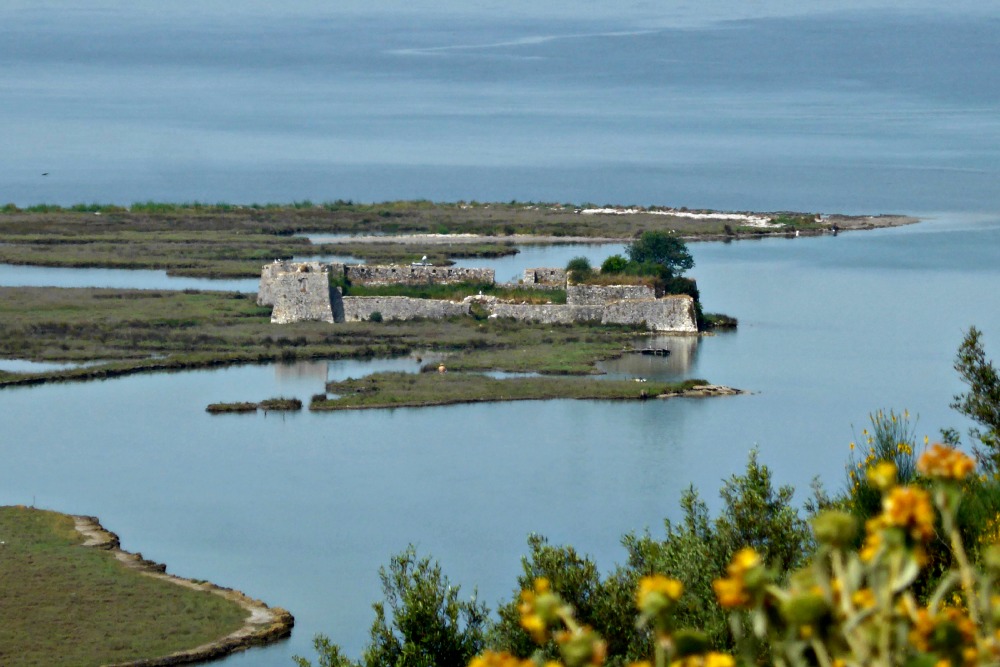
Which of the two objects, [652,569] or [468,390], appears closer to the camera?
[652,569]

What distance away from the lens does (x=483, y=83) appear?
179 m

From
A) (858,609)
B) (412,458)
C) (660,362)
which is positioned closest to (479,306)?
(660,362)

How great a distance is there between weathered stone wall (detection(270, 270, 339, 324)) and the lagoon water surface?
3.00 metres

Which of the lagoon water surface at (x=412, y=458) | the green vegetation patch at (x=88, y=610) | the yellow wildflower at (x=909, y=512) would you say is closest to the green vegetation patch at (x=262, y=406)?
the lagoon water surface at (x=412, y=458)

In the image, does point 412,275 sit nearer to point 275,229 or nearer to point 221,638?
point 275,229

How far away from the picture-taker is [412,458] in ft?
76.9

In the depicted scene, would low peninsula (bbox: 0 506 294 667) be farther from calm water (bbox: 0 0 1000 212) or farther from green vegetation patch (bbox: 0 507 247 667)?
calm water (bbox: 0 0 1000 212)

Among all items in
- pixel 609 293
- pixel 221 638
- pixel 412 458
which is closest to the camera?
pixel 221 638

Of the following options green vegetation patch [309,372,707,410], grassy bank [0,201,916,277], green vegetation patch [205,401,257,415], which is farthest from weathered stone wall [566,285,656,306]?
grassy bank [0,201,916,277]

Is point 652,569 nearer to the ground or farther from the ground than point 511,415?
farther from the ground

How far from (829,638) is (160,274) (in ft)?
129

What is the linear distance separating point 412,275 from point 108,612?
1991 centimetres

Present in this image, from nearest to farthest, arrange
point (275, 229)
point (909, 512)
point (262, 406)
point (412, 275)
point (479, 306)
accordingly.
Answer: point (909, 512), point (262, 406), point (479, 306), point (412, 275), point (275, 229)

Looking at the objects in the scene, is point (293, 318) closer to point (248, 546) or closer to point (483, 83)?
point (248, 546)
